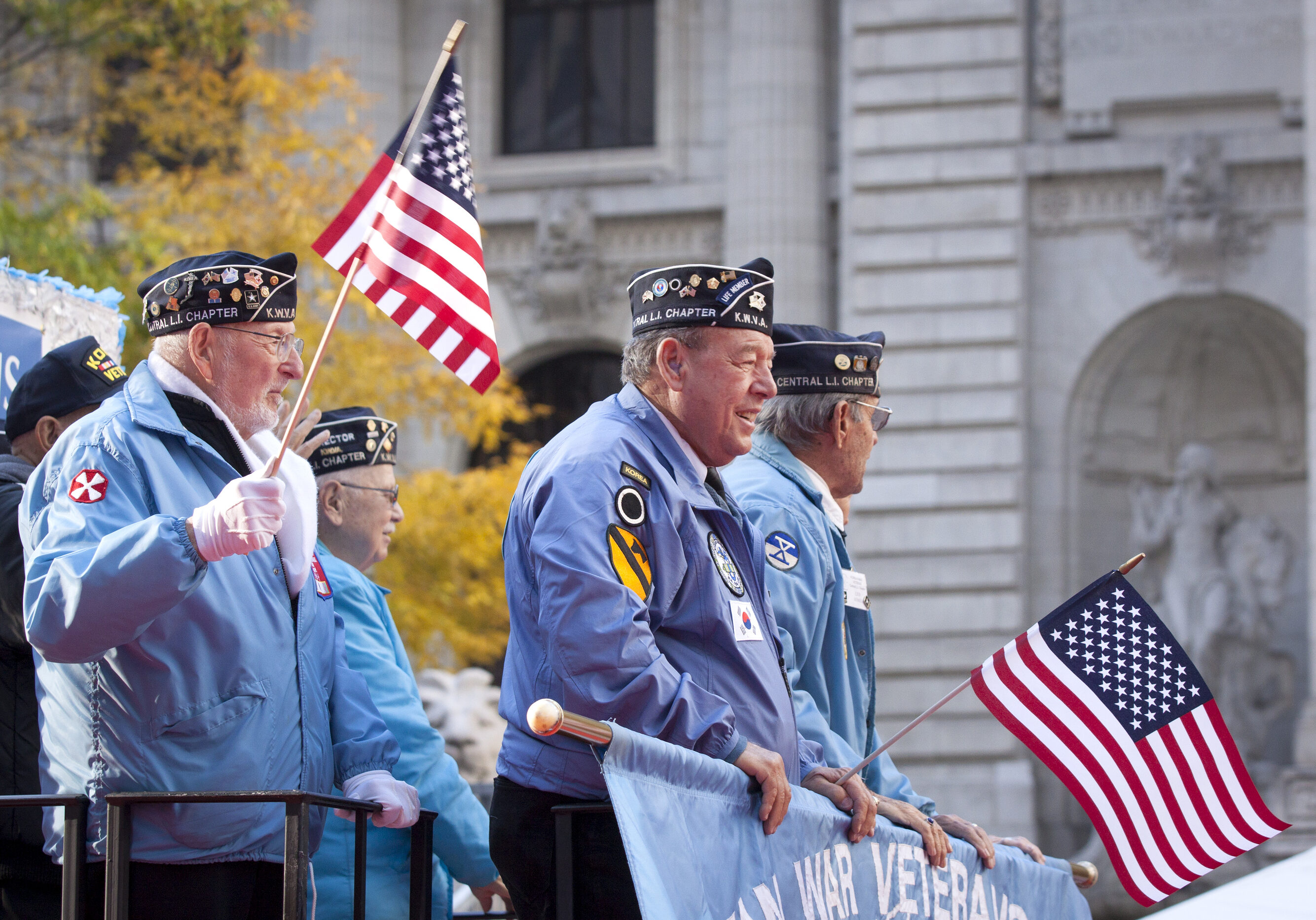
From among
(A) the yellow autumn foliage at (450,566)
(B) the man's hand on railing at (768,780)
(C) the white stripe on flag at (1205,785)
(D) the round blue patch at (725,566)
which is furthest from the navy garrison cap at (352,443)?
(A) the yellow autumn foliage at (450,566)

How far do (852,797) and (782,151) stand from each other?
652 inches

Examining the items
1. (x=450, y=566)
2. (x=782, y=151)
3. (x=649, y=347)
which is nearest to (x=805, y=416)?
(x=649, y=347)

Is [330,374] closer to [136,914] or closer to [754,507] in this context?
[754,507]

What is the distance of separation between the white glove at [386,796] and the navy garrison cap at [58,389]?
1432 mm

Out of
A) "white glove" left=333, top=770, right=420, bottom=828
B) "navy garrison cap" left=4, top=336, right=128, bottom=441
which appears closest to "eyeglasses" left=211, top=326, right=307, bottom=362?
"navy garrison cap" left=4, top=336, right=128, bottom=441

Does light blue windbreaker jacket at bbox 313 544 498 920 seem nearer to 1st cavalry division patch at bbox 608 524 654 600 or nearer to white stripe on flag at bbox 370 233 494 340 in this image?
white stripe on flag at bbox 370 233 494 340

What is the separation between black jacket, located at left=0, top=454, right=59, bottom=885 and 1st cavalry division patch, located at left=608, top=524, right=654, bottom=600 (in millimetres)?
1535

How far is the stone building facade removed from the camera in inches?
727

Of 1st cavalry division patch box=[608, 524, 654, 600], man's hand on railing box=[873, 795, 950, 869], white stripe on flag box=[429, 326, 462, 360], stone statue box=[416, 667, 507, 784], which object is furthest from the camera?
→ stone statue box=[416, 667, 507, 784]

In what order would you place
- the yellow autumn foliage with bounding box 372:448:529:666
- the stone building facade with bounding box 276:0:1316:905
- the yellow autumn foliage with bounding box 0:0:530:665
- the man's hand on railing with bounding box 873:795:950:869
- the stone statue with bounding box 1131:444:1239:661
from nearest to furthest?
1. the man's hand on railing with bounding box 873:795:950:869
2. the yellow autumn foliage with bounding box 0:0:530:665
3. the yellow autumn foliage with bounding box 372:448:529:666
4. the stone statue with bounding box 1131:444:1239:661
5. the stone building facade with bounding box 276:0:1316:905

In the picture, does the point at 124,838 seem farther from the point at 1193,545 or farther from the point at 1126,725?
the point at 1193,545

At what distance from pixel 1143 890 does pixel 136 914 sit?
2.65m

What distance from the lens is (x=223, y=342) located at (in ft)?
14.3

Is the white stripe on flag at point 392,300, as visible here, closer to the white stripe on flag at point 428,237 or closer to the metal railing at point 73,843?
the white stripe on flag at point 428,237
